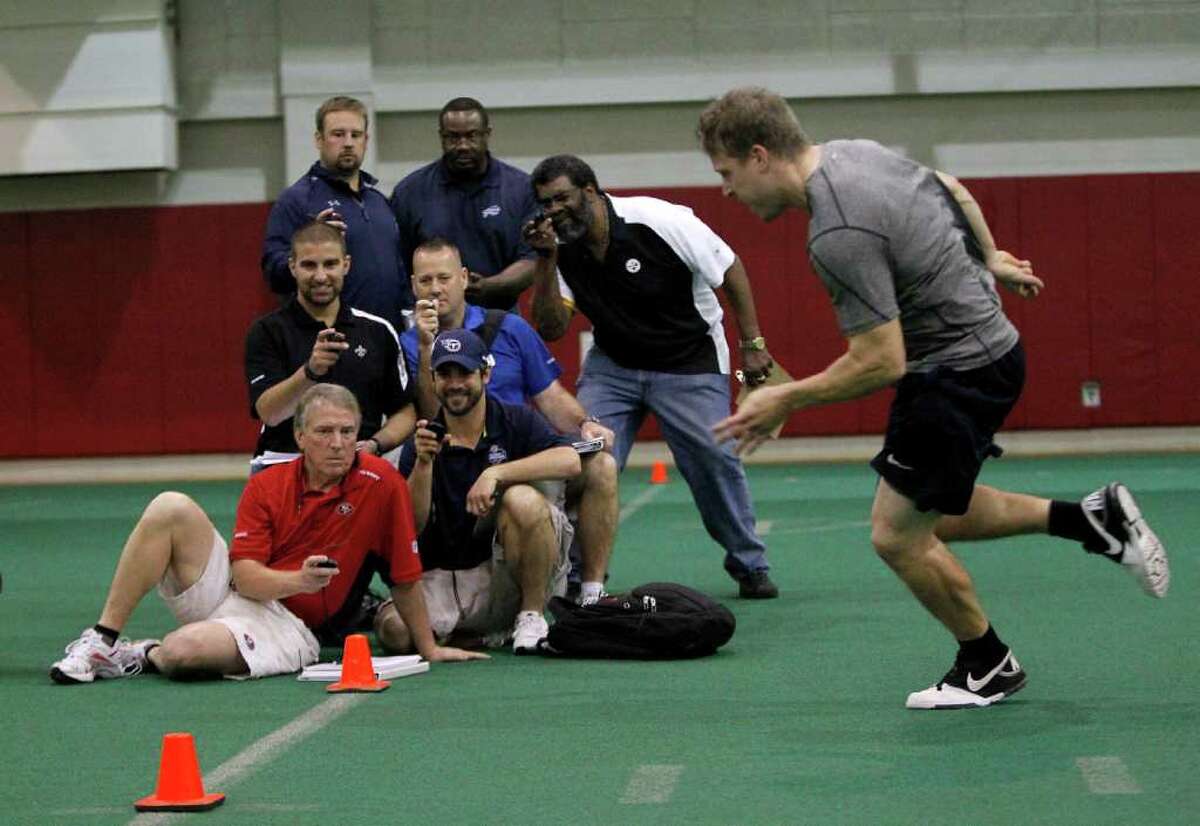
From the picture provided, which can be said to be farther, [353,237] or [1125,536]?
[353,237]

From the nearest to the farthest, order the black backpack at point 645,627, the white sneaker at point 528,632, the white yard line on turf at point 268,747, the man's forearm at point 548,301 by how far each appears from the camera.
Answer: the white yard line on turf at point 268,747 < the black backpack at point 645,627 < the white sneaker at point 528,632 < the man's forearm at point 548,301

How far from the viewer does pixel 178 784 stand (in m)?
4.96

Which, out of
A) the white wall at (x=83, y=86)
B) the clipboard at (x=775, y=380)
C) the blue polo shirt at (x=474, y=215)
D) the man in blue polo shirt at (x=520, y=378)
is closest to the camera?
the clipboard at (x=775, y=380)

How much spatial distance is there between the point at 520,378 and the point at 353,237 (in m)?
1.05

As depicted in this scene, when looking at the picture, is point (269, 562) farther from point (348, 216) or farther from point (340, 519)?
point (348, 216)

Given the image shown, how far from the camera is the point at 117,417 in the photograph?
19.2 meters

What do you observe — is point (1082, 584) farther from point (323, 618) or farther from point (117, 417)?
point (117, 417)

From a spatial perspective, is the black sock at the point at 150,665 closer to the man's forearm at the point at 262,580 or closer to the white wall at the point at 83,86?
the man's forearm at the point at 262,580

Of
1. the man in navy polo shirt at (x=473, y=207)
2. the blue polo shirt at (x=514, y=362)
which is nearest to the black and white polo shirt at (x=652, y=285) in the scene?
the man in navy polo shirt at (x=473, y=207)

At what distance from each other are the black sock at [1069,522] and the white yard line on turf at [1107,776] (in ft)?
3.38

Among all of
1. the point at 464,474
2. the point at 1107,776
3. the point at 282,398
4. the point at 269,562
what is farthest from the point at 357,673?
the point at 1107,776

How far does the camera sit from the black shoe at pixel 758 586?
9.27 meters

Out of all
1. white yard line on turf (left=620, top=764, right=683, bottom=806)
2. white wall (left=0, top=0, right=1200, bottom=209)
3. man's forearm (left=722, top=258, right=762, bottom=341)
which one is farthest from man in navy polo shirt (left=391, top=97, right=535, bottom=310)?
white wall (left=0, top=0, right=1200, bottom=209)

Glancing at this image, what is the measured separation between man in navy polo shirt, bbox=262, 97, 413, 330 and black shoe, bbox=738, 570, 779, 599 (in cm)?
205
